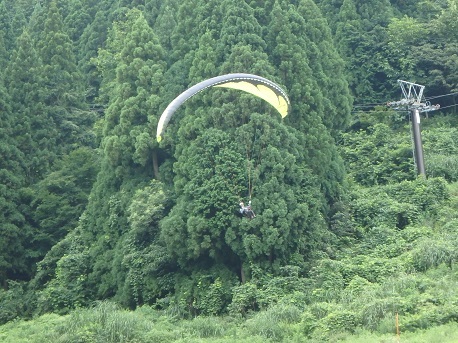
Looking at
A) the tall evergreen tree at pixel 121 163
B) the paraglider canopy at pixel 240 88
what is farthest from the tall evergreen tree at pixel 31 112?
the paraglider canopy at pixel 240 88

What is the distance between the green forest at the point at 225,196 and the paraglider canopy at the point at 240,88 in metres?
1.99

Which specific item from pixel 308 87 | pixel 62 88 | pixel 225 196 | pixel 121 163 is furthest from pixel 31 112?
pixel 225 196

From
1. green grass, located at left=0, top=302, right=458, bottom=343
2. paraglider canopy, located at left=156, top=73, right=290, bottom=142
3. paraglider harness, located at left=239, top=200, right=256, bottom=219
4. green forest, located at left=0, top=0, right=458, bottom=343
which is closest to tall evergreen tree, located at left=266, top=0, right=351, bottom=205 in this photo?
green forest, located at left=0, top=0, right=458, bottom=343

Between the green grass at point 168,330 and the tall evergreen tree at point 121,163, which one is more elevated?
the tall evergreen tree at point 121,163

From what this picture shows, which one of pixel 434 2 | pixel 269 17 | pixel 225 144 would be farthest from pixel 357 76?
pixel 225 144

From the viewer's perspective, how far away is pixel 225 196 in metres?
22.7

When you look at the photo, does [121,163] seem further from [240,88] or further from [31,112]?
[240,88]

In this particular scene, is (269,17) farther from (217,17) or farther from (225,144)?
(225,144)

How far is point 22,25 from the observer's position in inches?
1487

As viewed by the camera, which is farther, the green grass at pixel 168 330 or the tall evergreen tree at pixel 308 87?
the tall evergreen tree at pixel 308 87

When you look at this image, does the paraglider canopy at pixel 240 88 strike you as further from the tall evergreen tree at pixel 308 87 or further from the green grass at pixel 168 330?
the green grass at pixel 168 330

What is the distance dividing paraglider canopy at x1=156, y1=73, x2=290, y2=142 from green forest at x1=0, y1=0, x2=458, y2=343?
78.5 inches

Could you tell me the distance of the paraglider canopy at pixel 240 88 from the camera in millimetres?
19406

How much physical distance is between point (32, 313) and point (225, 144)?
6646 millimetres
